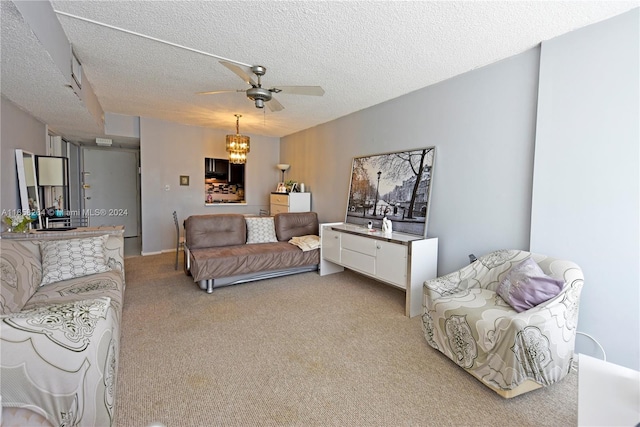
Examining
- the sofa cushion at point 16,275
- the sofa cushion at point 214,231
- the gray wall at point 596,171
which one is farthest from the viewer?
the sofa cushion at point 214,231

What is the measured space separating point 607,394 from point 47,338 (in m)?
2.32

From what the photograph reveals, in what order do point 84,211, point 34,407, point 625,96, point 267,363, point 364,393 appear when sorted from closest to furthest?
point 34,407
point 364,393
point 625,96
point 267,363
point 84,211

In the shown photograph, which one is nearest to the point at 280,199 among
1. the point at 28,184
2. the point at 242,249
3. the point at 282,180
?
the point at 282,180

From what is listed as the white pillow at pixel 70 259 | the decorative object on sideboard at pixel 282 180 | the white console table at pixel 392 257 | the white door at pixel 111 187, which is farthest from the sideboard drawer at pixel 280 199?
the white door at pixel 111 187

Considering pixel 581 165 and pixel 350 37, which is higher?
pixel 350 37

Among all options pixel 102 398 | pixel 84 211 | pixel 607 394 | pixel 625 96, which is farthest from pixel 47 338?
pixel 84 211

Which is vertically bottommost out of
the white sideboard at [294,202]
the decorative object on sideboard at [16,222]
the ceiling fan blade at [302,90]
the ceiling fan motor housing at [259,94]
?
the decorative object on sideboard at [16,222]

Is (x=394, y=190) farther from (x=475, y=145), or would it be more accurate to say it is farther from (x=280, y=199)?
(x=280, y=199)

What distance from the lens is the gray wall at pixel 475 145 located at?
2.61 metres

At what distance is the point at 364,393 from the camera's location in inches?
73.7

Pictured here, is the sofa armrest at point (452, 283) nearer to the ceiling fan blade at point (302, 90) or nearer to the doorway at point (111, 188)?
the ceiling fan blade at point (302, 90)

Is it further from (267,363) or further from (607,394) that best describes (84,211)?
(607,394)

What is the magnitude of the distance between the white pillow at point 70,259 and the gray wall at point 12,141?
0.94 metres

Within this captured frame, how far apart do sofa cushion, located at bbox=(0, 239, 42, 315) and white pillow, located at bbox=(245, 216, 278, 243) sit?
242 centimetres
